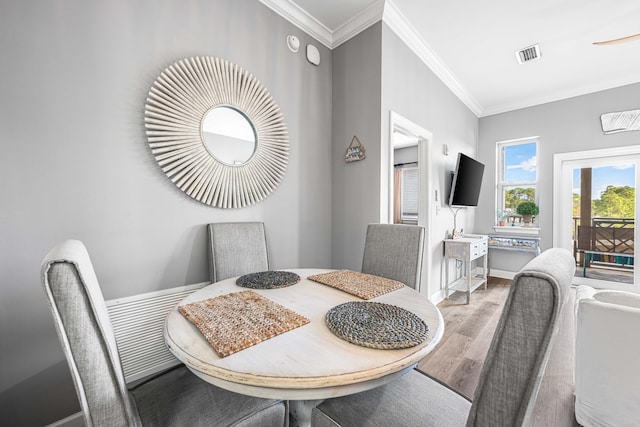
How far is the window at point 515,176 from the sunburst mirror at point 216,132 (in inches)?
166

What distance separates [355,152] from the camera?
2486 millimetres

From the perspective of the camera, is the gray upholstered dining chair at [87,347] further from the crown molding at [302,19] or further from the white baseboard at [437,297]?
the white baseboard at [437,297]

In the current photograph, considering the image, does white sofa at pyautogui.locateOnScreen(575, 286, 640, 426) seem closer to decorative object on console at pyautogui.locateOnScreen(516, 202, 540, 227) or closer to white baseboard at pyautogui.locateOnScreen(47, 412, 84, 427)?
white baseboard at pyautogui.locateOnScreen(47, 412, 84, 427)

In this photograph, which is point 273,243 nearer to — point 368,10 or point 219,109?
point 219,109

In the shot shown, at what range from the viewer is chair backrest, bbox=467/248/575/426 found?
1.60 ft

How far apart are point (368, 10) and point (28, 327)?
3176mm

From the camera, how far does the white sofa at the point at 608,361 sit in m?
1.23

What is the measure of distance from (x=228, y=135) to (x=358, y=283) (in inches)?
55.1

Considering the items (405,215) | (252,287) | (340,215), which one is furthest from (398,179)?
(252,287)

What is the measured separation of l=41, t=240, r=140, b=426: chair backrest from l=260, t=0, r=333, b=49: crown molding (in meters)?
2.38

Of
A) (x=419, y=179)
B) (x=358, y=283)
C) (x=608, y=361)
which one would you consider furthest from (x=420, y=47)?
→ (x=608, y=361)

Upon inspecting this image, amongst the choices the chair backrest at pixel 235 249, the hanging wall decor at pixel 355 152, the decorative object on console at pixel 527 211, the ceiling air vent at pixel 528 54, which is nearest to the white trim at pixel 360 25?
the ceiling air vent at pixel 528 54

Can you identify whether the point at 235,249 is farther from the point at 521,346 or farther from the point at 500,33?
the point at 500,33

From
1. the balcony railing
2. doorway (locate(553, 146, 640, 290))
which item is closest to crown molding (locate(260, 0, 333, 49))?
doorway (locate(553, 146, 640, 290))
